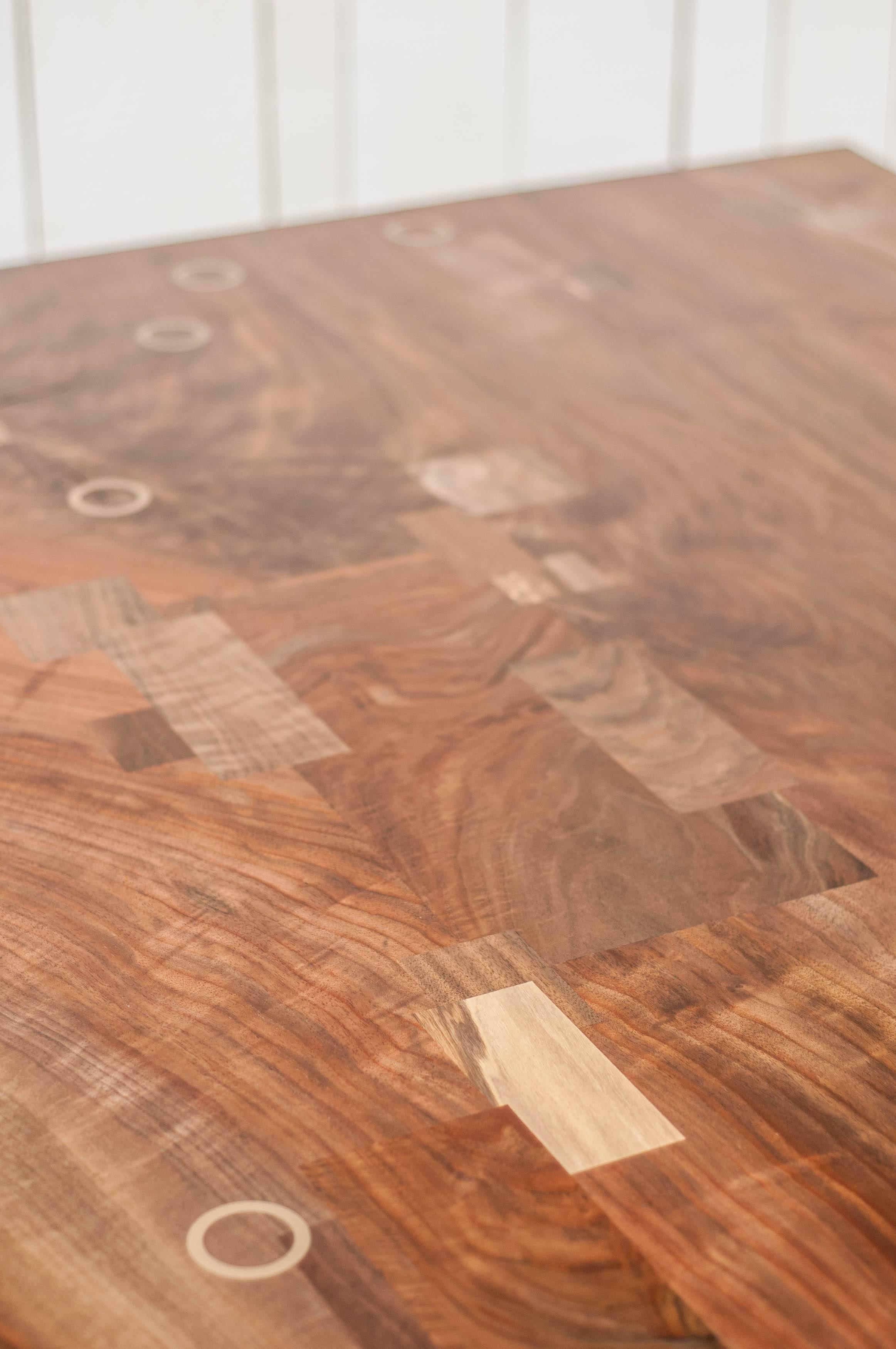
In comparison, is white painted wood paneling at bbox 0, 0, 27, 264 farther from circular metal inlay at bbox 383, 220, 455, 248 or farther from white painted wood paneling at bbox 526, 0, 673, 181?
circular metal inlay at bbox 383, 220, 455, 248

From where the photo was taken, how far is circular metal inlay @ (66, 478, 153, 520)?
1169 mm

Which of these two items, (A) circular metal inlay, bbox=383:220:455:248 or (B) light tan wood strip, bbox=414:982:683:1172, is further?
(A) circular metal inlay, bbox=383:220:455:248

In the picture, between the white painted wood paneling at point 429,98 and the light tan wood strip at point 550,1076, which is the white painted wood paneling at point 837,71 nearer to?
the white painted wood paneling at point 429,98

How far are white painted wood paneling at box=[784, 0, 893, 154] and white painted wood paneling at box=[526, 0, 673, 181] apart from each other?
0.85ft

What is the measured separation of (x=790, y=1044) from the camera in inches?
29.0

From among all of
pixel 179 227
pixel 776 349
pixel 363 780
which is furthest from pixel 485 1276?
pixel 179 227

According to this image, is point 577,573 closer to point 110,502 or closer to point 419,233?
point 110,502

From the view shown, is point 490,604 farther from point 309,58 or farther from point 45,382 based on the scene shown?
point 309,58

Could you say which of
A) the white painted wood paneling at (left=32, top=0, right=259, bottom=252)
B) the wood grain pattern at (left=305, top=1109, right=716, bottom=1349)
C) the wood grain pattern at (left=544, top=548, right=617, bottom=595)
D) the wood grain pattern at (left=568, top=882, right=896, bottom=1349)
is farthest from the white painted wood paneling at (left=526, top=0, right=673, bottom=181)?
the wood grain pattern at (left=305, top=1109, right=716, bottom=1349)

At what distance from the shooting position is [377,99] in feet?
9.95

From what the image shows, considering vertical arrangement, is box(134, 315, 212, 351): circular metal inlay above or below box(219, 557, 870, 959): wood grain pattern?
above

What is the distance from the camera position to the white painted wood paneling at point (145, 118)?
2775mm

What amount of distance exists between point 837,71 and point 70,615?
8.82 feet

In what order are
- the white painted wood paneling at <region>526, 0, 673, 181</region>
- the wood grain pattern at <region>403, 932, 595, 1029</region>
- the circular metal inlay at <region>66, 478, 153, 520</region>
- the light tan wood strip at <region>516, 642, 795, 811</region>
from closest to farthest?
the wood grain pattern at <region>403, 932, 595, 1029</region>, the light tan wood strip at <region>516, 642, 795, 811</region>, the circular metal inlay at <region>66, 478, 153, 520</region>, the white painted wood paneling at <region>526, 0, 673, 181</region>
